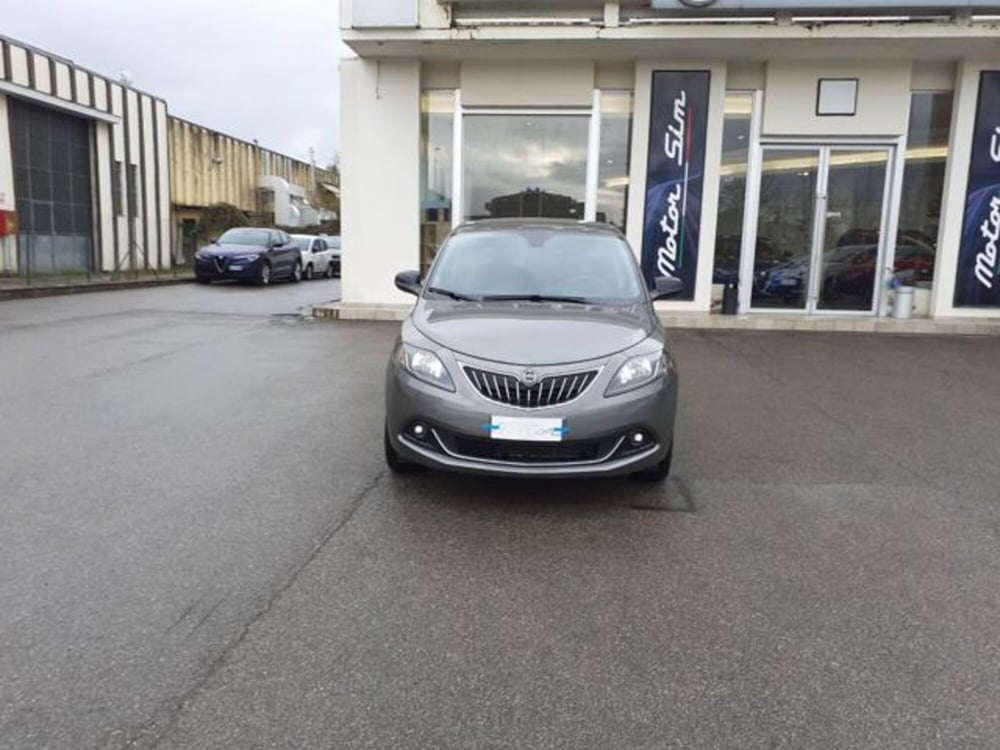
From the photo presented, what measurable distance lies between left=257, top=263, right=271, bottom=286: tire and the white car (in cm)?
324

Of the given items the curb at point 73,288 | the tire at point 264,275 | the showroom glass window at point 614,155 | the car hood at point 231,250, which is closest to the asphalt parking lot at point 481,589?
the showroom glass window at point 614,155

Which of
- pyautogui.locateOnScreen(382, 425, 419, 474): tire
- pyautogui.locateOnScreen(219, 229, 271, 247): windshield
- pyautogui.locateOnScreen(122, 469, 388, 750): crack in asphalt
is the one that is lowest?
pyautogui.locateOnScreen(122, 469, 388, 750): crack in asphalt

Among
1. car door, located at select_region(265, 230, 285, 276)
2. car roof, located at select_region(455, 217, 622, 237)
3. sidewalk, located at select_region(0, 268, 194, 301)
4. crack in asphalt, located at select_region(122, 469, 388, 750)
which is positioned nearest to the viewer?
crack in asphalt, located at select_region(122, 469, 388, 750)

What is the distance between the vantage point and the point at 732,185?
13852 mm

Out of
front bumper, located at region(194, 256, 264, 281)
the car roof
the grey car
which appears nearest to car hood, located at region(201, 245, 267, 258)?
front bumper, located at region(194, 256, 264, 281)

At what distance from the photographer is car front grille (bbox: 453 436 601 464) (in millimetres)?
4119

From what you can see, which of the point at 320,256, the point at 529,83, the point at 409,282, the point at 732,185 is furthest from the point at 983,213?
the point at 320,256

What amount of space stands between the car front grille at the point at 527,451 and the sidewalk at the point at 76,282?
15.5m

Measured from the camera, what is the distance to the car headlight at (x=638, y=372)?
166 inches

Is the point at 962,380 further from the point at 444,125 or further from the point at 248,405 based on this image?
the point at 444,125

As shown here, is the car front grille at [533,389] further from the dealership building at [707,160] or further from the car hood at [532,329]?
the dealership building at [707,160]

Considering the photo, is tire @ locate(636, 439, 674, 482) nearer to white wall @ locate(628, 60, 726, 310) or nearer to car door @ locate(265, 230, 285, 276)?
white wall @ locate(628, 60, 726, 310)

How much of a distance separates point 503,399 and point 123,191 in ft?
84.4

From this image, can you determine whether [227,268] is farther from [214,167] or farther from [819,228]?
[819,228]
